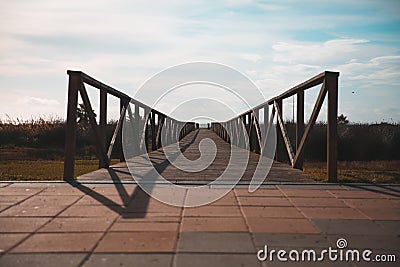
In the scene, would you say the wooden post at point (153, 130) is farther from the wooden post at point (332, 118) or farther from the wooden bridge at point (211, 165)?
the wooden post at point (332, 118)

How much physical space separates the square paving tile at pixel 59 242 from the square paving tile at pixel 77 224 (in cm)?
12

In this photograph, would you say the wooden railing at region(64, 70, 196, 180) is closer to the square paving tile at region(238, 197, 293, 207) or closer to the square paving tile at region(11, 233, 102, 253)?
the square paving tile at region(238, 197, 293, 207)

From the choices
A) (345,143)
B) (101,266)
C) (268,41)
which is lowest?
(101,266)

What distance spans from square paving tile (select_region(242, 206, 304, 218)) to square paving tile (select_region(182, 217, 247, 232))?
22cm

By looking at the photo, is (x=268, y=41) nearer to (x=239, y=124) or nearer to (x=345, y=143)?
(x=239, y=124)

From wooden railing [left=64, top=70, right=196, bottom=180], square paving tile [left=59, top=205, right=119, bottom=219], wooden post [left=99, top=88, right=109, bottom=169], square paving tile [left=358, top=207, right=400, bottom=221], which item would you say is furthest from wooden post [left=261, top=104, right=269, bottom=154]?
square paving tile [left=59, top=205, right=119, bottom=219]

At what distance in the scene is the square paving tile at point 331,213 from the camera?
137 inches

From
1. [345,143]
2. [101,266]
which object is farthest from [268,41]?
[345,143]

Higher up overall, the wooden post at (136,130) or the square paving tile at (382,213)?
the wooden post at (136,130)

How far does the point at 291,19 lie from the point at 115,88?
3017mm

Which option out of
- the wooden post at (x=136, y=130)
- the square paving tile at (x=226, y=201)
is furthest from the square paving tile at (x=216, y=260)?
the wooden post at (x=136, y=130)

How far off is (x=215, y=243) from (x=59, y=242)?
3.09 ft

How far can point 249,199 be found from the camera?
164 inches

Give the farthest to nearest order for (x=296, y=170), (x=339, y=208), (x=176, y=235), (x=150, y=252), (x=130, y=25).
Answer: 1. (x=130, y=25)
2. (x=296, y=170)
3. (x=339, y=208)
4. (x=176, y=235)
5. (x=150, y=252)
